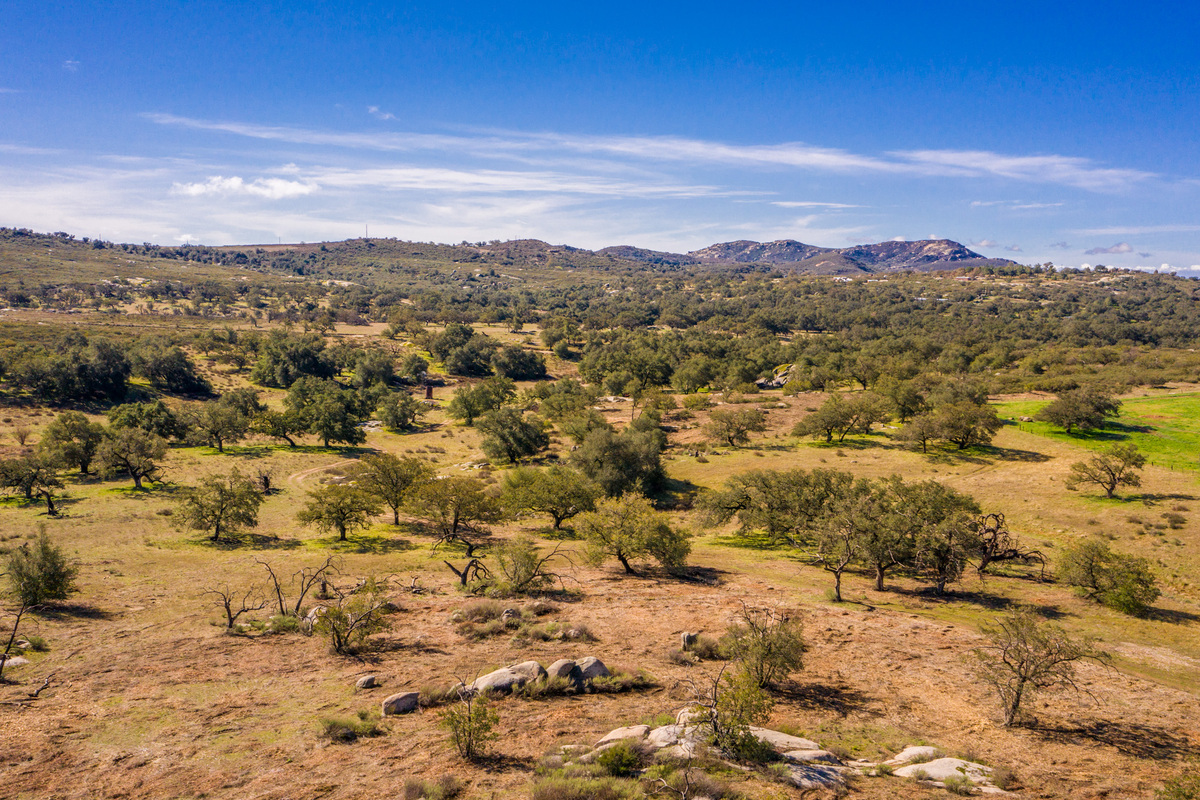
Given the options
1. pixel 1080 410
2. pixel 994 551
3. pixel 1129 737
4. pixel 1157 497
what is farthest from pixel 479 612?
pixel 1080 410

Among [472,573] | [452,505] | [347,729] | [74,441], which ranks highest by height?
[347,729]

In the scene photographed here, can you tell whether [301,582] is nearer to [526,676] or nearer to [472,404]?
[526,676]

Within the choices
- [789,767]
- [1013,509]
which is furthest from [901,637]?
[1013,509]

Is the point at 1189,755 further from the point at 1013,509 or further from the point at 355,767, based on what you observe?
the point at 1013,509

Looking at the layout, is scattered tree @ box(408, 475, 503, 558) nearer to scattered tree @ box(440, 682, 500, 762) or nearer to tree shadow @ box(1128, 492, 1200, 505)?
scattered tree @ box(440, 682, 500, 762)

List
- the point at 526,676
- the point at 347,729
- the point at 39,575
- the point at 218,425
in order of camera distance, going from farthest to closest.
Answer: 1. the point at 218,425
2. the point at 39,575
3. the point at 526,676
4. the point at 347,729

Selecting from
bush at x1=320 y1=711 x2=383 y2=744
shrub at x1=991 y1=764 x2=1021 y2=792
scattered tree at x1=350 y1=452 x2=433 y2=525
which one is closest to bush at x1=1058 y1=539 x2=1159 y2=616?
shrub at x1=991 y1=764 x2=1021 y2=792
